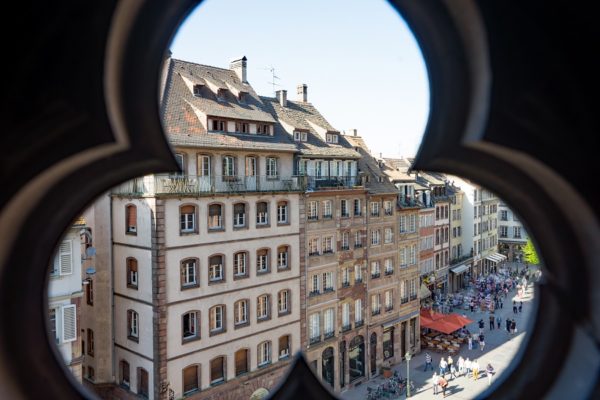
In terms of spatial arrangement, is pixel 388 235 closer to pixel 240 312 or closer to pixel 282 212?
pixel 282 212

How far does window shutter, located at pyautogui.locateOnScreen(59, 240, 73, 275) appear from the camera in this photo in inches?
614

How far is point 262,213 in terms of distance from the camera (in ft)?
78.9

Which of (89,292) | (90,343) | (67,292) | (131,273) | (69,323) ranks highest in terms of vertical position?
(67,292)

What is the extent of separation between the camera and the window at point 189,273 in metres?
21.0

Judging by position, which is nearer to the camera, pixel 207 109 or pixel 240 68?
pixel 207 109

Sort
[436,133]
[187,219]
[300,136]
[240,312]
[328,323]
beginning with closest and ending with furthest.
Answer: [436,133] → [187,219] → [240,312] → [328,323] → [300,136]

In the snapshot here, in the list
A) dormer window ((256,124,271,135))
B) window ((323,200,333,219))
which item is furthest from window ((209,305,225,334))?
dormer window ((256,124,271,135))

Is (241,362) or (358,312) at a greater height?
(358,312)

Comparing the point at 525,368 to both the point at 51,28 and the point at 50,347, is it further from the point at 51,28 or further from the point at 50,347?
the point at 51,28

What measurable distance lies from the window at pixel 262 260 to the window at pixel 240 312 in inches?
65.4

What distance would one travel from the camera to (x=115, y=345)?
72.8ft

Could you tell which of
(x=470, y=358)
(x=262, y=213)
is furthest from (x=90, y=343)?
(x=470, y=358)

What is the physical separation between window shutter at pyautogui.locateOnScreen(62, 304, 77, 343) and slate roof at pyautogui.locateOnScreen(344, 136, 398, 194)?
56.4 ft

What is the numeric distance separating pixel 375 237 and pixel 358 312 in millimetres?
4260
